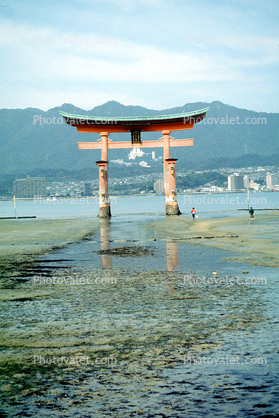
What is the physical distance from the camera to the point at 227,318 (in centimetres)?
688

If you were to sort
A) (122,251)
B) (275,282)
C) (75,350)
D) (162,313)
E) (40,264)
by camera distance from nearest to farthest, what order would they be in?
(75,350), (162,313), (275,282), (40,264), (122,251)

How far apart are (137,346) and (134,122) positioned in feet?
126

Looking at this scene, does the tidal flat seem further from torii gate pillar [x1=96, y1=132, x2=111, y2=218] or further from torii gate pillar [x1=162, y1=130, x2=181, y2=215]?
torii gate pillar [x1=96, y1=132, x2=111, y2=218]

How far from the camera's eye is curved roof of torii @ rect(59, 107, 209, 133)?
41.3 m

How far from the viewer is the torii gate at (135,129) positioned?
1642 inches

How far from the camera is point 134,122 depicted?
139 ft

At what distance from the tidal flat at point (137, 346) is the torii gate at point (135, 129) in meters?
31.5

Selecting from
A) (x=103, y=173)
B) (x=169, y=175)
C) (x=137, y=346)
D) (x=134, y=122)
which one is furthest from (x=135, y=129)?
(x=137, y=346)

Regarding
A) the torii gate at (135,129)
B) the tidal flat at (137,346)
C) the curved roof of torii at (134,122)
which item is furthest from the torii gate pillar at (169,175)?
the tidal flat at (137,346)

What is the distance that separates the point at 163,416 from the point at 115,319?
11.1 feet

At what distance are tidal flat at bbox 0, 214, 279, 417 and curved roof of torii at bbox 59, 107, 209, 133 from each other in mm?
32062

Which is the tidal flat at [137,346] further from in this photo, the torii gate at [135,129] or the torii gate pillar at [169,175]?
the torii gate at [135,129]

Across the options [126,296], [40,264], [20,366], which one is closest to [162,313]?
[126,296]

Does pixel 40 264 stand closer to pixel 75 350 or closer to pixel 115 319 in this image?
pixel 115 319
